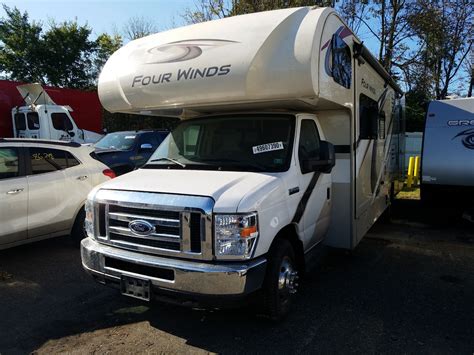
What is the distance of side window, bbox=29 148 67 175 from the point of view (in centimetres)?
601

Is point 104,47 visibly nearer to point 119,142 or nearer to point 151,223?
point 119,142

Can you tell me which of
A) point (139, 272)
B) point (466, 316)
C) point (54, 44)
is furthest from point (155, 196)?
point (54, 44)

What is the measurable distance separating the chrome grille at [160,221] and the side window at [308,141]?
1.51 m

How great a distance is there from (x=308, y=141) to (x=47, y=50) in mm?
31383

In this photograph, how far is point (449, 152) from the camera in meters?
8.48

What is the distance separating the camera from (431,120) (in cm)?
882

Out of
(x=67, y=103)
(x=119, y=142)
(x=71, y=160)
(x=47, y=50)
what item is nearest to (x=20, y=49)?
(x=47, y=50)

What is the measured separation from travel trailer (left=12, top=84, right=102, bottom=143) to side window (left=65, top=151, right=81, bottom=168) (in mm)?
8555

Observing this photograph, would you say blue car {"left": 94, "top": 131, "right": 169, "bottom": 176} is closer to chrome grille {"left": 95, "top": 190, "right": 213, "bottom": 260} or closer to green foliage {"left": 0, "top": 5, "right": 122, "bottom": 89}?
chrome grille {"left": 95, "top": 190, "right": 213, "bottom": 260}

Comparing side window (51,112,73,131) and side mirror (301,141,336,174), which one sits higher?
side window (51,112,73,131)

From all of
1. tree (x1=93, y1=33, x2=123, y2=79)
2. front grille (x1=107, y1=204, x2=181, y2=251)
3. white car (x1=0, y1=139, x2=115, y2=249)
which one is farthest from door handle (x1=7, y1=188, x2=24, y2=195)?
tree (x1=93, y1=33, x2=123, y2=79)

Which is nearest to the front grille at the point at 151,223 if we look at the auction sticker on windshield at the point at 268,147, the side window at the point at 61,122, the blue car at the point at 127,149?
the auction sticker on windshield at the point at 268,147

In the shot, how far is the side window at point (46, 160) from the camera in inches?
237

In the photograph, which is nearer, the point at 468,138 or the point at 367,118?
the point at 367,118
